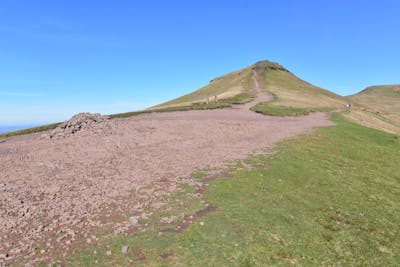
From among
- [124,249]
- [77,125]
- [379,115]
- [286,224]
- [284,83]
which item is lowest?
[286,224]

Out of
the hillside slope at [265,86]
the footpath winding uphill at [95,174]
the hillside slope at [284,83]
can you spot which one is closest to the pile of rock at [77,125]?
the footpath winding uphill at [95,174]

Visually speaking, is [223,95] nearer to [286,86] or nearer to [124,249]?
[286,86]

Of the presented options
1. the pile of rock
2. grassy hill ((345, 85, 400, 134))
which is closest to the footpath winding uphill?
the pile of rock

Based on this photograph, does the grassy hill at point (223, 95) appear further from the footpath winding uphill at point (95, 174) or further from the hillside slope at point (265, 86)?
the footpath winding uphill at point (95, 174)

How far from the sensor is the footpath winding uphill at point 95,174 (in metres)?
9.51

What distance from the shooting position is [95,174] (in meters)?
15.5

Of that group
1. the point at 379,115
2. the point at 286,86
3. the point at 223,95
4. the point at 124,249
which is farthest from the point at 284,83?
the point at 124,249

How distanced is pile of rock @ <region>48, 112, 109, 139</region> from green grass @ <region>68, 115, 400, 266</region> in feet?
59.7

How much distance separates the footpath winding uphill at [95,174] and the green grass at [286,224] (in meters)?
1.72

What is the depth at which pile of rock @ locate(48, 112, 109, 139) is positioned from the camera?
25938 mm

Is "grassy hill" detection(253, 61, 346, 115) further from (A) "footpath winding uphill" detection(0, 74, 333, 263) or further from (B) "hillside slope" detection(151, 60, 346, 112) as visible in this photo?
(A) "footpath winding uphill" detection(0, 74, 333, 263)

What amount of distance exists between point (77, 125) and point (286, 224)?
24022 mm

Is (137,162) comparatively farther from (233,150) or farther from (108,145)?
(233,150)

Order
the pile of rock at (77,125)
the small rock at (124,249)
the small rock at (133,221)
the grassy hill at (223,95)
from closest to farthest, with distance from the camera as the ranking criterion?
the small rock at (124,249)
the small rock at (133,221)
the pile of rock at (77,125)
the grassy hill at (223,95)
